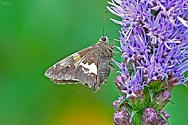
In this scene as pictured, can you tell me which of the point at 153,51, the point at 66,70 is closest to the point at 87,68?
the point at 66,70

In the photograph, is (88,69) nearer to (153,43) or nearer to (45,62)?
(153,43)

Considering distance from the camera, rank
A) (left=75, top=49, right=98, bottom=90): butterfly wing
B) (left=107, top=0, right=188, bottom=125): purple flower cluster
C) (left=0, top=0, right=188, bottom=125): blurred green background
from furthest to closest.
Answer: (left=0, top=0, right=188, bottom=125): blurred green background
(left=75, top=49, right=98, bottom=90): butterfly wing
(left=107, top=0, right=188, bottom=125): purple flower cluster

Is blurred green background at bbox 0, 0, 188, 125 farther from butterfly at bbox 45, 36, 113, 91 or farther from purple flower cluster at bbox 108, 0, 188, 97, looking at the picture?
purple flower cluster at bbox 108, 0, 188, 97

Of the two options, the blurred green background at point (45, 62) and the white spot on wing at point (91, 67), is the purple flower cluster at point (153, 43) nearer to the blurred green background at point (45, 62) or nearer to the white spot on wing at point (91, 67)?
the white spot on wing at point (91, 67)

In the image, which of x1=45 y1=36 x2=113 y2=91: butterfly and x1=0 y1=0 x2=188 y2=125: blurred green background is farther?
x1=0 y1=0 x2=188 y2=125: blurred green background

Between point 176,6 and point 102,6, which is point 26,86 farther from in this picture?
point 176,6

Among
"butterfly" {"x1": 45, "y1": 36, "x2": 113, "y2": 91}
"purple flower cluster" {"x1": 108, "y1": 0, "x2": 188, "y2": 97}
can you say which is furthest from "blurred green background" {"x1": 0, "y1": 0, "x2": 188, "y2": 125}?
"purple flower cluster" {"x1": 108, "y1": 0, "x2": 188, "y2": 97}

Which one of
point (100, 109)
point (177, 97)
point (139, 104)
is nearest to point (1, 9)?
point (100, 109)
